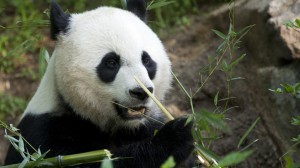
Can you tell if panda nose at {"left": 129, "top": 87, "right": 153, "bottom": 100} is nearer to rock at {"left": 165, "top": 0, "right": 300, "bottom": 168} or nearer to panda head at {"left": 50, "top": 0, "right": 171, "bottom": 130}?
panda head at {"left": 50, "top": 0, "right": 171, "bottom": 130}

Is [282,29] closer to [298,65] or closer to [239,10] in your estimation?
[298,65]

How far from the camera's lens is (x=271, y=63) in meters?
5.45

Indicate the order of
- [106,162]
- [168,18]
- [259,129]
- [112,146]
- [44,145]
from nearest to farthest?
[106,162] < [44,145] < [112,146] < [259,129] < [168,18]

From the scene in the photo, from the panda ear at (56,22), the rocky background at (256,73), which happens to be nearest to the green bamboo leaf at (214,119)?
the panda ear at (56,22)

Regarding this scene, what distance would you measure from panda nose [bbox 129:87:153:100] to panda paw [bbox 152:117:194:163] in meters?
0.24

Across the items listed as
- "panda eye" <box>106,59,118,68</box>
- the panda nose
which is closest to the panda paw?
the panda nose

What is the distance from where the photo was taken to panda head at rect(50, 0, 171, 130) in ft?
13.6

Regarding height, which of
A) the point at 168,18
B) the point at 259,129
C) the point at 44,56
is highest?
the point at 44,56

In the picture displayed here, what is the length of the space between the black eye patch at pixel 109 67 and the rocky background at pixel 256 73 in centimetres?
164

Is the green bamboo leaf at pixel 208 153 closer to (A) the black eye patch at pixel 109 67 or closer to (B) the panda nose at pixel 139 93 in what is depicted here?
(B) the panda nose at pixel 139 93

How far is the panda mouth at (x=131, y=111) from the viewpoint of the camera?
13.5 ft

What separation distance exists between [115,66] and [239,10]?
253cm

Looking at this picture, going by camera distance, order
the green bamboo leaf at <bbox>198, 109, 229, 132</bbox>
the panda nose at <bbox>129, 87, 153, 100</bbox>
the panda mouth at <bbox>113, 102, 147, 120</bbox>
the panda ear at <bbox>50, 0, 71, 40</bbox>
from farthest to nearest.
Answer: the panda ear at <bbox>50, 0, 71, 40</bbox>
the panda mouth at <bbox>113, 102, 147, 120</bbox>
the panda nose at <bbox>129, 87, 153, 100</bbox>
the green bamboo leaf at <bbox>198, 109, 229, 132</bbox>

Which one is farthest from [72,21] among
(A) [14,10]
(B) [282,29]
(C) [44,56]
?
(A) [14,10]
